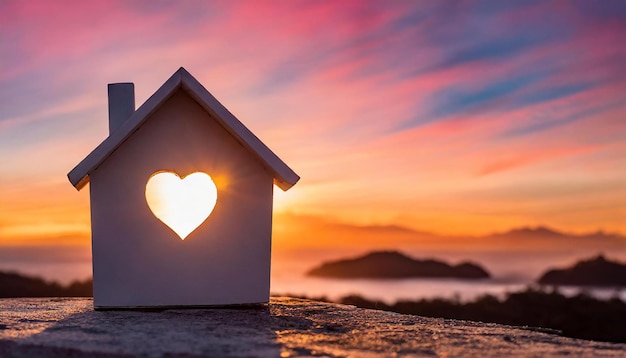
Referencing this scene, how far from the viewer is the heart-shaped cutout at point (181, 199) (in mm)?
8078

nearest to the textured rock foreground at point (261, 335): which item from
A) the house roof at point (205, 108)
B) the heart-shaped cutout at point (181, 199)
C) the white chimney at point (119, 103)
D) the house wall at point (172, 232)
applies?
the house wall at point (172, 232)

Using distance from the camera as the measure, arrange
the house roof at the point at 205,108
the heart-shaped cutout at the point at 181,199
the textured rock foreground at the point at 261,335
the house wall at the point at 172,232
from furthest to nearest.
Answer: the heart-shaped cutout at the point at 181,199
the house wall at the point at 172,232
the house roof at the point at 205,108
the textured rock foreground at the point at 261,335

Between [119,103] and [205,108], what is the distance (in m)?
1.31

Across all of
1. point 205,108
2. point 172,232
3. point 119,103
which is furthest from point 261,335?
point 119,103

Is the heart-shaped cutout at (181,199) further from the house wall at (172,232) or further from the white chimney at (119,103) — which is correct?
the white chimney at (119,103)

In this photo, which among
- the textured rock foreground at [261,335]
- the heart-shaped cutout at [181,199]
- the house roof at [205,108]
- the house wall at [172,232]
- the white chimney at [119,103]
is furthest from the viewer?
the white chimney at [119,103]

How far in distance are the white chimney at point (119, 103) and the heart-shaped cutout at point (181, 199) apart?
99 cm

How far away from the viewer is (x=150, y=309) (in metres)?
7.93

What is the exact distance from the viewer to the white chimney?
850 cm

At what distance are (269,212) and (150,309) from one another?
188cm

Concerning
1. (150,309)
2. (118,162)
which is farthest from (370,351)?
(118,162)

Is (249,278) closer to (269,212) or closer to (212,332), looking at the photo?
(269,212)

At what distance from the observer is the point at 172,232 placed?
7.99m

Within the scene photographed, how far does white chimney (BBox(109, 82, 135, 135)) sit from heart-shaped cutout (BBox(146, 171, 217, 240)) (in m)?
0.99
